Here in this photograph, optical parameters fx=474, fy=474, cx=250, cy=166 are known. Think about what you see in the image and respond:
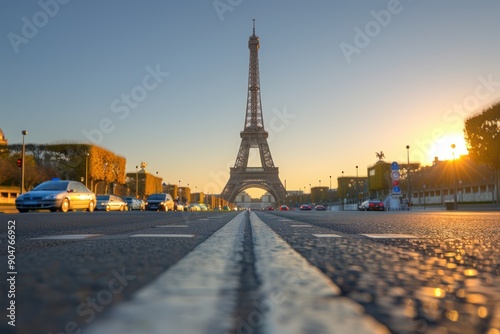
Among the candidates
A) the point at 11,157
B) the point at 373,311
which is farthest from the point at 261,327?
the point at 11,157

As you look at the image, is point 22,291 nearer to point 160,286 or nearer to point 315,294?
point 160,286

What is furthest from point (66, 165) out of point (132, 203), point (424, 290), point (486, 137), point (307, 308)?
point (307, 308)

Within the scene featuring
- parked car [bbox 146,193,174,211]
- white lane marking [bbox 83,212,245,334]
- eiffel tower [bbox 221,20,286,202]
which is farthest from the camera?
eiffel tower [bbox 221,20,286,202]

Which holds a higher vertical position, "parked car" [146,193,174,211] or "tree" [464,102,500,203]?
"tree" [464,102,500,203]

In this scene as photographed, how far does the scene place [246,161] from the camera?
3270 inches

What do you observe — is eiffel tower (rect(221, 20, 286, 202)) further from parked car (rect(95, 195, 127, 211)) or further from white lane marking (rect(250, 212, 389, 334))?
white lane marking (rect(250, 212, 389, 334))

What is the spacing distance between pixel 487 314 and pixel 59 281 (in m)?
0.82

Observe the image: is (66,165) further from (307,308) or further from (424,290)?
(307,308)

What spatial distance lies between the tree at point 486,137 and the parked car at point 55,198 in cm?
3505

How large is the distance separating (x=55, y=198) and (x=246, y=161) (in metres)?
64.2

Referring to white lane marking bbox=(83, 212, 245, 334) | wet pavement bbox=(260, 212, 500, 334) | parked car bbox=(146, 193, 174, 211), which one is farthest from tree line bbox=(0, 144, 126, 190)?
white lane marking bbox=(83, 212, 245, 334)

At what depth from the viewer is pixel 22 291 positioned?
872 mm

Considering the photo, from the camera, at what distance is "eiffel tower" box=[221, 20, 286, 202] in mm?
80688

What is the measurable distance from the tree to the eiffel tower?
38296 mm
